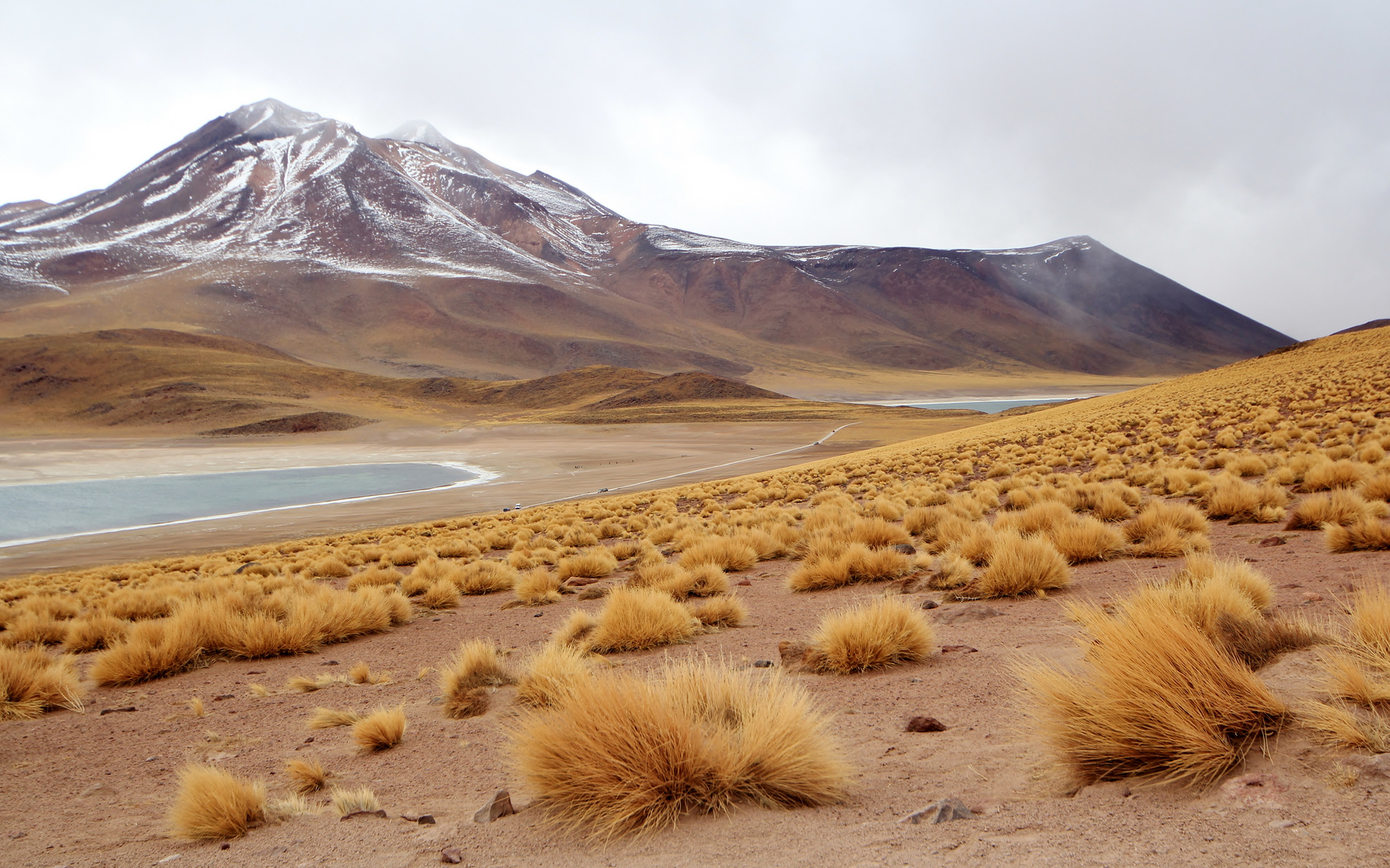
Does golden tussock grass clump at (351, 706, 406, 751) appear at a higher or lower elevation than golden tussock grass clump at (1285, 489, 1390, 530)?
lower

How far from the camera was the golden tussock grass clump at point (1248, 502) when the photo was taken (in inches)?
356

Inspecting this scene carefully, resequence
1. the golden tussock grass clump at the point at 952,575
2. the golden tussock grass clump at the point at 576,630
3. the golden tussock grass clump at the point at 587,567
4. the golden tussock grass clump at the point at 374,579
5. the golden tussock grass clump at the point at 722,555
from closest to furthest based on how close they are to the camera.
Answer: the golden tussock grass clump at the point at 576,630 < the golden tussock grass clump at the point at 952,575 < the golden tussock grass clump at the point at 722,555 < the golden tussock grass clump at the point at 587,567 < the golden tussock grass clump at the point at 374,579

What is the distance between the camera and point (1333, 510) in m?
8.05

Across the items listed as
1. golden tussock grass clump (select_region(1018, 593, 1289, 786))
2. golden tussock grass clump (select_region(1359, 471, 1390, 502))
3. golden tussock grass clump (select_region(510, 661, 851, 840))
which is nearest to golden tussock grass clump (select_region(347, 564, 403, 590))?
golden tussock grass clump (select_region(510, 661, 851, 840))

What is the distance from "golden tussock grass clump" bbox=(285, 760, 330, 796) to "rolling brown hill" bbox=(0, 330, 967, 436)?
2711 inches

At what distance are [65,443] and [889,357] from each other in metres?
154

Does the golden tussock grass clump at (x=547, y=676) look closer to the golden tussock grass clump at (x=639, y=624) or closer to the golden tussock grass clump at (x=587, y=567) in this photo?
the golden tussock grass clump at (x=639, y=624)

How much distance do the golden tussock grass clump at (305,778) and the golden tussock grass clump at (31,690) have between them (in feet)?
9.74

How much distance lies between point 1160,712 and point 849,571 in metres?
5.50

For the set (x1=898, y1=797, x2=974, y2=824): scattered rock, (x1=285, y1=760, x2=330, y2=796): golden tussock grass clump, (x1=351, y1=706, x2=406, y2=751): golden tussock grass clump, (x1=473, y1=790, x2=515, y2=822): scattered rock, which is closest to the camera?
(x1=898, y1=797, x2=974, y2=824): scattered rock

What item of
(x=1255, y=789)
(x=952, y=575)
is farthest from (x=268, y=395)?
(x=1255, y=789)

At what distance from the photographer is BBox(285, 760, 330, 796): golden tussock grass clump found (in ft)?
13.2

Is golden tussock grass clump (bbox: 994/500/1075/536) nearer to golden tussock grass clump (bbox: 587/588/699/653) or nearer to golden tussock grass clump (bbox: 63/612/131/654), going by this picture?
golden tussock grass clump (bbox: 587/588/699/653)

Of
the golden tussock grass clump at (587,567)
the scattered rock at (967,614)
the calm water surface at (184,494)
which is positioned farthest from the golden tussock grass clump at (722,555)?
the calm water surface at (184,494)
